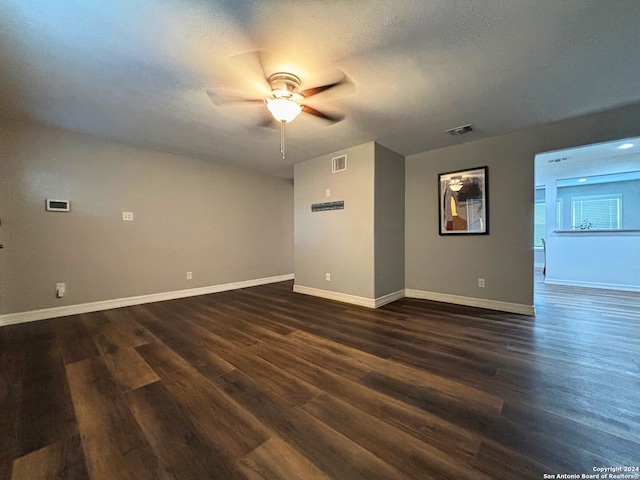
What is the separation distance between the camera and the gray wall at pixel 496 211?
3.01 meters

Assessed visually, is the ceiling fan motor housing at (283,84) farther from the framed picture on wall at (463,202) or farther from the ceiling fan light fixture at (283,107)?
the framed picture on wall at (463,202)

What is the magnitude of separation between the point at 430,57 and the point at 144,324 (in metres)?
3.94

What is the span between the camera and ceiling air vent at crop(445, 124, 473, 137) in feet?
10.4

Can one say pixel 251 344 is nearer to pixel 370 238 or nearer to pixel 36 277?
pixel 370 238

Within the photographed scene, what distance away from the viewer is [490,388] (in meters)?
1.68

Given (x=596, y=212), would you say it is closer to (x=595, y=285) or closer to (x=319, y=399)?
(x=595, y=285)

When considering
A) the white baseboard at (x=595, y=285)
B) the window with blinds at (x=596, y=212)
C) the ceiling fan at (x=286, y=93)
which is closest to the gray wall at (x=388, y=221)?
the ceiling fan at (x=286, y=93)

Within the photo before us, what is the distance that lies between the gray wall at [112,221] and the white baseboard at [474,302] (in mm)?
3308

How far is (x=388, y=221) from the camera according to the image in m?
3.99

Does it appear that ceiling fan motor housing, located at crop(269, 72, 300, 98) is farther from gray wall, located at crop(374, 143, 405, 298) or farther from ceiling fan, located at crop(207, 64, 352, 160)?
→ gray wall, located at crop(374, 143, 405, 298)

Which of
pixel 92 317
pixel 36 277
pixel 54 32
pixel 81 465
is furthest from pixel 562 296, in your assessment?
pixel 36 277

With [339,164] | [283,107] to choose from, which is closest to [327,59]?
[283,107]

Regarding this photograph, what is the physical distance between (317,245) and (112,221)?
123 inches

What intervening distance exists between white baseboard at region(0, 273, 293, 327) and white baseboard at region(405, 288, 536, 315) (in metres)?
3.28
